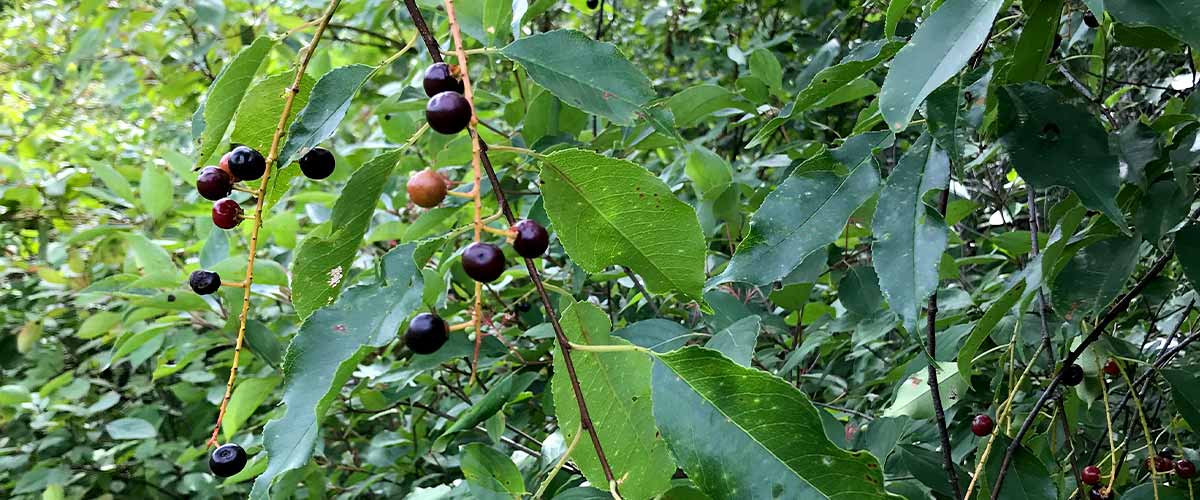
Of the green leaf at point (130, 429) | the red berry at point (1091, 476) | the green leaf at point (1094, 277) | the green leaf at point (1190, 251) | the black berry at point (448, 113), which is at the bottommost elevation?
the green leaf at point (130, 429)

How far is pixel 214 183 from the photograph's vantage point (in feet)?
2.56

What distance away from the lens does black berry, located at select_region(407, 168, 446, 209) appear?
74cm

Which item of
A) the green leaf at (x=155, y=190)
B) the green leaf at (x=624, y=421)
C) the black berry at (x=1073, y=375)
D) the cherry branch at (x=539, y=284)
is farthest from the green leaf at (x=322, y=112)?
the green leaf at (x=155, y=190)

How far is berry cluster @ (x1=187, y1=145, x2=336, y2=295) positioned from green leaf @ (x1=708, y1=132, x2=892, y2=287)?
405mm

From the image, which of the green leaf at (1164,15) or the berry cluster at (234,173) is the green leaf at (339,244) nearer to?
the berry cluster at (234,173)

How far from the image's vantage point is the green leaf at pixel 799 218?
2.39 feet

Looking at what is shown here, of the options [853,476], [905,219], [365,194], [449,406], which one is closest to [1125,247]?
[905,219]

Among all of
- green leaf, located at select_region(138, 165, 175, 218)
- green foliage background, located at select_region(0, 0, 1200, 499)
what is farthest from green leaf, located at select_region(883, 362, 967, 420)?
green leaf, located at select_region(138, 165, 175, 218)

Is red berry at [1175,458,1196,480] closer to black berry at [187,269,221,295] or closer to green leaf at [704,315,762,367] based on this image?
green leaf at [704,315,762,367]

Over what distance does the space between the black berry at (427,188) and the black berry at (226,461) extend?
1.07 feet

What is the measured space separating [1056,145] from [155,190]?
195 centimetres

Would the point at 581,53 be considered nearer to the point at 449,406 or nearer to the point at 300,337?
the point at 300,337

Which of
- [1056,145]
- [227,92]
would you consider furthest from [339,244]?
[1056,145]

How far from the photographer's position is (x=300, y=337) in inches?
25.0
